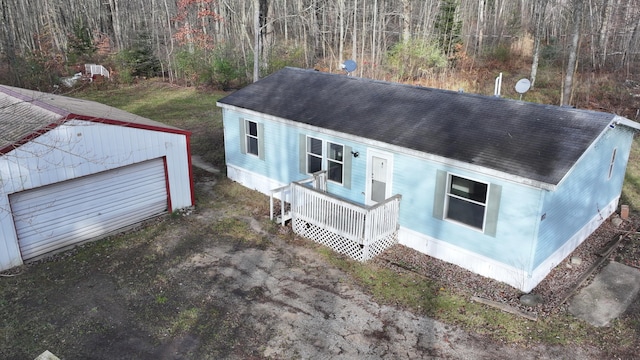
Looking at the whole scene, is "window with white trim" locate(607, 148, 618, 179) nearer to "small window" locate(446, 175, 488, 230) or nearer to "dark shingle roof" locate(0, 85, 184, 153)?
"small window" locate(446, 175, 488, 230)

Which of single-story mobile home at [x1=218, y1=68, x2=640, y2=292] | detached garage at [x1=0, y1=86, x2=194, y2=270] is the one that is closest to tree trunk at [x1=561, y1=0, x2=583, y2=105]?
single-story mobile home at [x1=218, y1=68, x2=640, y2=292]

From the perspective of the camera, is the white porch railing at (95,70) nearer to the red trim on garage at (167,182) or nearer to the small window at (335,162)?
the red trim on garage at (167,182)

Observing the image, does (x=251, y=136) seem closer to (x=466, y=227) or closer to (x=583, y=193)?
(x=466, y=227)

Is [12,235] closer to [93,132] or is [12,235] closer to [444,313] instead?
[93,132]

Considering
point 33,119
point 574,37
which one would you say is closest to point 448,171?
point 33,119

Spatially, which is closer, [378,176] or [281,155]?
[378,176]

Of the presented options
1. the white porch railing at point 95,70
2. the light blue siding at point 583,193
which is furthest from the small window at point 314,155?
the white porch railing at point 95,70
